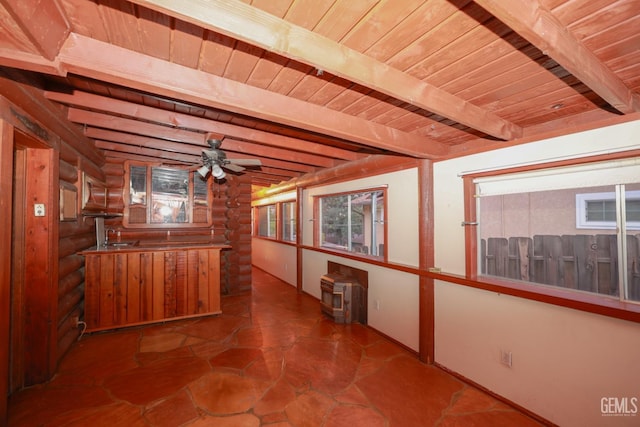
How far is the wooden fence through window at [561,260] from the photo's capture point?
10.1 ft

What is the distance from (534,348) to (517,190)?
1.39 m

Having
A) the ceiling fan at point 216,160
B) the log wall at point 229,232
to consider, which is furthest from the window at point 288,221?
the ceiling fan at point 216,160

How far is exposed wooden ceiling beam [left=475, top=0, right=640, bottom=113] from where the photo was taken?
0.98 meters

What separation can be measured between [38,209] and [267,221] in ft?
19.5

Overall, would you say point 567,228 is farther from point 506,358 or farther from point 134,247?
point 134,247

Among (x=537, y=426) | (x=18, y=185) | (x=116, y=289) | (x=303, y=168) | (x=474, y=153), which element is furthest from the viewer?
(x=303, y=168)

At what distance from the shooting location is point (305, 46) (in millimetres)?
1284

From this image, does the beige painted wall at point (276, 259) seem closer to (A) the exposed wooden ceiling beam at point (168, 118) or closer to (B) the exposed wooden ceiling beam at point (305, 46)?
(A) the exposed wooden ceiling beam at point (168, 118)

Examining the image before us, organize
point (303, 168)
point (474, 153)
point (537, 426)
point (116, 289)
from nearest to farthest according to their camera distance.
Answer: point (537, 426)
point (474, 153)
point (116, 289)
point (303, 168)

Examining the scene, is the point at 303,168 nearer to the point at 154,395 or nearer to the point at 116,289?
the point at 116,289

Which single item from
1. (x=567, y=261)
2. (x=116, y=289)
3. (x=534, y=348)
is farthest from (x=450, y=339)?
(x=116, y=289)

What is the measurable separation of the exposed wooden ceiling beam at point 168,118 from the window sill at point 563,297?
2545 mm

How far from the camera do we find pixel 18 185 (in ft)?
7.66

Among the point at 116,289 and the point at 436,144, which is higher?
the point at 436,144
